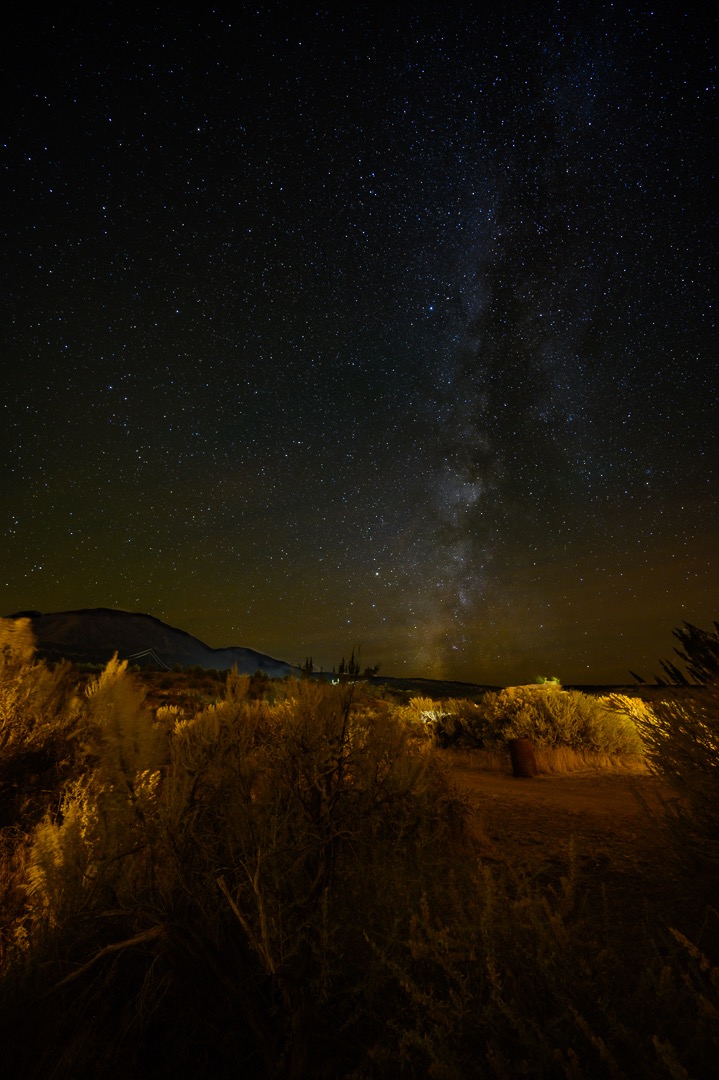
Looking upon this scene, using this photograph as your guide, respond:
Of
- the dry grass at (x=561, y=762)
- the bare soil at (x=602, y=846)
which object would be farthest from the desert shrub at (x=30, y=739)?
the dry grass at (x=561, y=762)

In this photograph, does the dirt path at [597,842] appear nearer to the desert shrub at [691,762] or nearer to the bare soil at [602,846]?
the bare soil at [602,846]

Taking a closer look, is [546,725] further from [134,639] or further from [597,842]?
[134,639]

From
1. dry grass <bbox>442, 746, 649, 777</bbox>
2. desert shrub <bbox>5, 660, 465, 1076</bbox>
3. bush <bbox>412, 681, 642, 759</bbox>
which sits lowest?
desert shrub <bbox>5, 660, 465, 1076</bbox>

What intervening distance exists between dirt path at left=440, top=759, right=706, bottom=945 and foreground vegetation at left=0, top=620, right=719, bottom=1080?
18cm

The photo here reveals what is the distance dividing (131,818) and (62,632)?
389ft

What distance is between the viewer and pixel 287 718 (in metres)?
5.04

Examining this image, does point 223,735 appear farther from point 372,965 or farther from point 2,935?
point 372,965

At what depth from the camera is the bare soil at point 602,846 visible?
2.89 m

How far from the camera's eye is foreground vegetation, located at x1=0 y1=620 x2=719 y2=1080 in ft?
6.17

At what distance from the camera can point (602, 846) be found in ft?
15.9

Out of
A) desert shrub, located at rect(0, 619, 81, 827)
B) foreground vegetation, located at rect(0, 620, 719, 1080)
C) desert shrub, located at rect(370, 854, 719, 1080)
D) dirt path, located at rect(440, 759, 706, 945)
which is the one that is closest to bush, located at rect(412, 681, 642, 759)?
dirt path, located at rect(440, 759, 706, 945)

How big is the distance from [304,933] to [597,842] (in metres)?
3.70

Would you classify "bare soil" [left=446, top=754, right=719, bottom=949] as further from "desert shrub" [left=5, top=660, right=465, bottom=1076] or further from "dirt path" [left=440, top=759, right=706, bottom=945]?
"desert shrub" [left=5, top=660, right=465, bottom=1076]

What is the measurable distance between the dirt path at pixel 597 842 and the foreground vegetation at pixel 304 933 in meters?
0.18
